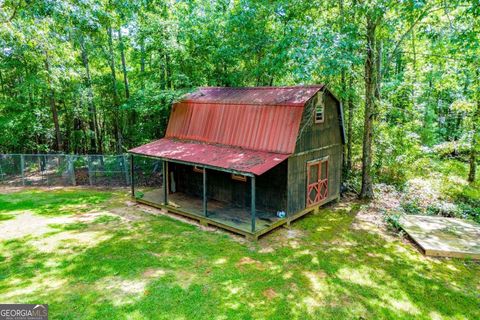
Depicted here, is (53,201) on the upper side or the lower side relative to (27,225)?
upper

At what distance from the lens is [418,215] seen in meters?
11.4

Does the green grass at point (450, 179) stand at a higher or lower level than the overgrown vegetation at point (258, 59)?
lower

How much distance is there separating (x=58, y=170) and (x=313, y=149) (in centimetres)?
1259

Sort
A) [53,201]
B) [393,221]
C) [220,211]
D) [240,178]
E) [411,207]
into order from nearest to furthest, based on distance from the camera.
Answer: [393,221] < [220,211] < [240,178] < [411,207] < [53,201]

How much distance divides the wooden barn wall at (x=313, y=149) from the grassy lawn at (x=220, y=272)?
3.61 feet

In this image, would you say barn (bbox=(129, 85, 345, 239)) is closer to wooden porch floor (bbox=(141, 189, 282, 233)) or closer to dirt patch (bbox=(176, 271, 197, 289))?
wooden porch floor (bbox=(141, 189, 282, 233))

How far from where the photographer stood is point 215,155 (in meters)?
10.9

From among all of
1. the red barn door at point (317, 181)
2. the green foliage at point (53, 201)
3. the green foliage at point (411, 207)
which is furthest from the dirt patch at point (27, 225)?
the green foliage at point (411, 207)

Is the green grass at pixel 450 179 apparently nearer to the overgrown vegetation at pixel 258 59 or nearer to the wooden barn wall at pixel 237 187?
→ the overgrown vegetation at pixel 258 59

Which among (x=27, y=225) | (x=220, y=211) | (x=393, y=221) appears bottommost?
(x=393, y=221)

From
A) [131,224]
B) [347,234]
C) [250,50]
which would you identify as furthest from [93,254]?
[250,50]

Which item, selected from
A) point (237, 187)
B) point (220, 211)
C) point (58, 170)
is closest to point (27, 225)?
point (58, 170)

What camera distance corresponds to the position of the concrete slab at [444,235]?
8766 mm

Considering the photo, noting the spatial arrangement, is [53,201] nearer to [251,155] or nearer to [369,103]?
[251,155]
